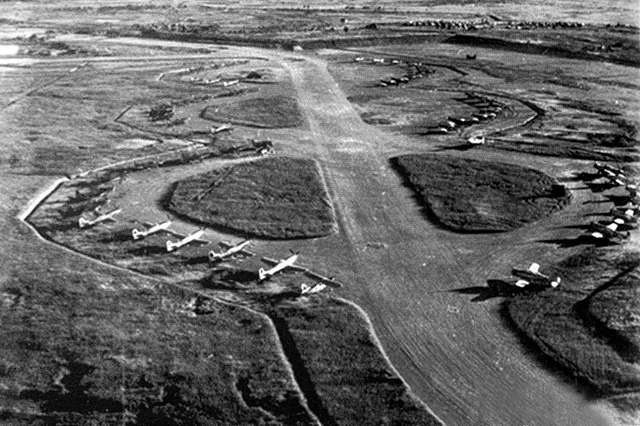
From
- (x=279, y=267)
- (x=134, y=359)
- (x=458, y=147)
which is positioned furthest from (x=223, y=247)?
(x=458, y=147)

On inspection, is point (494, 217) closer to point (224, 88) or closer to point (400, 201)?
point (400, 201)

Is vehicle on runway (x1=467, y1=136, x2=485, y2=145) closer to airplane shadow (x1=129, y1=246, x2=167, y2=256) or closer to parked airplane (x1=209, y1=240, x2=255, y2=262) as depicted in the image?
parked airplane (x1=209, y1=240, x2=255, y2=262)

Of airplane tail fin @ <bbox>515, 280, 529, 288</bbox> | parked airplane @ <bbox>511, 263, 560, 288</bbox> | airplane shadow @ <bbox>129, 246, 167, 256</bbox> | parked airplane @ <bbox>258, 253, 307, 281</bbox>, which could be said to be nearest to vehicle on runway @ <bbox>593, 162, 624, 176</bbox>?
parked airplane @ <bbox>511, 263, 560, 288</bbox>

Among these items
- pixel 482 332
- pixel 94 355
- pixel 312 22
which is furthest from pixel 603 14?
pixel 94 355

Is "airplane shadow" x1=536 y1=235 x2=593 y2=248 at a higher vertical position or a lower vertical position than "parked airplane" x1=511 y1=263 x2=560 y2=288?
lower

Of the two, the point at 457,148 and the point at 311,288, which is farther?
the point at 457,148

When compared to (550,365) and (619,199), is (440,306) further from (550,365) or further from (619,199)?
(619,199)

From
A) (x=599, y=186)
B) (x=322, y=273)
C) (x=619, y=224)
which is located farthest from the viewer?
(x=599, y=186)
